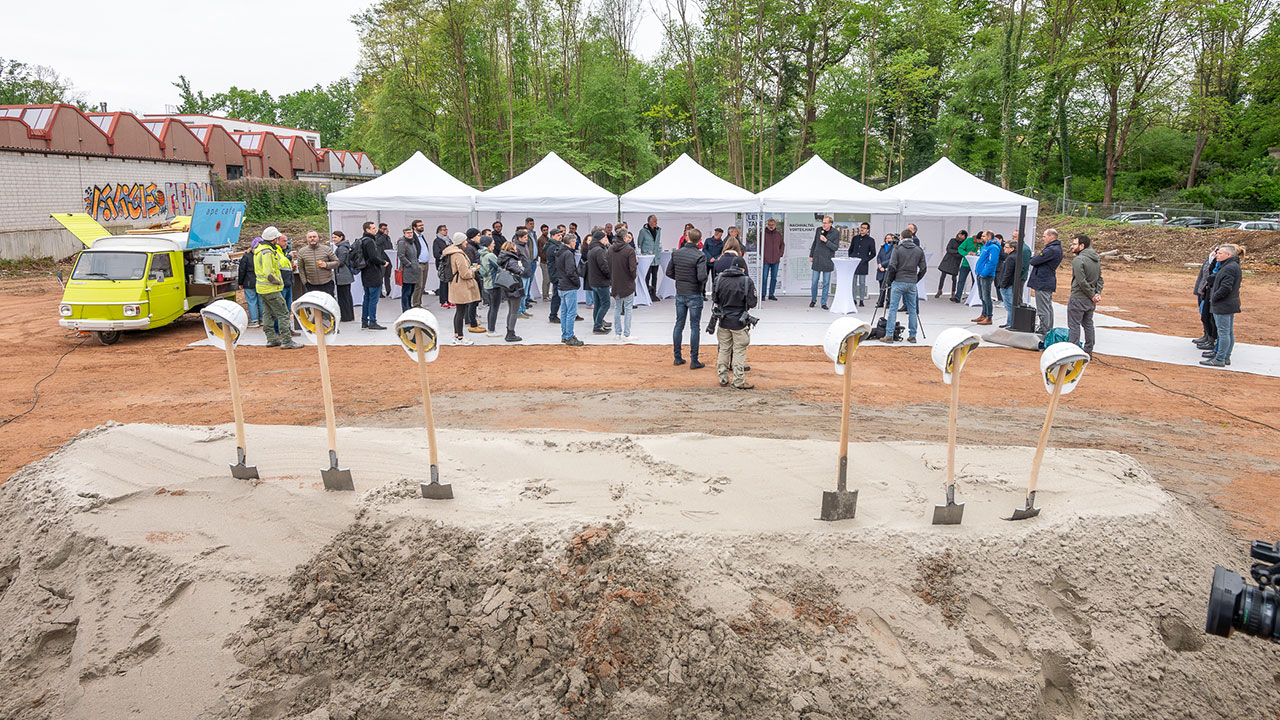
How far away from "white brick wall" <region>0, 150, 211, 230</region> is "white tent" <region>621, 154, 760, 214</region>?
64.5 feet

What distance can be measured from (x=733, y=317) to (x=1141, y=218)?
110ft

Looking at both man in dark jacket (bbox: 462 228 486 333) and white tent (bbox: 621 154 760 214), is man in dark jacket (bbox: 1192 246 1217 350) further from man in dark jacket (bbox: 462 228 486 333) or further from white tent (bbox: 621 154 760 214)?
man in dark jacket (bbox: 462 228 486 333)

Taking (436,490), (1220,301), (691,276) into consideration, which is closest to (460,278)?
(691,276)

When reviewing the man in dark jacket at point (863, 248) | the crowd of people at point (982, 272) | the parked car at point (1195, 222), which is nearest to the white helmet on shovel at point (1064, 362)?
the crowd of people at point (982, 272)

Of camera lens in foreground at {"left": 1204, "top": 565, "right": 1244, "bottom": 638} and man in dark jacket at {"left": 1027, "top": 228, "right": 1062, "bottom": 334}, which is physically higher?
man in dark jacket at {"left": 1027, "top": 228, "right": 1062, "bottom": 334}

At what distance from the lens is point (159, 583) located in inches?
170

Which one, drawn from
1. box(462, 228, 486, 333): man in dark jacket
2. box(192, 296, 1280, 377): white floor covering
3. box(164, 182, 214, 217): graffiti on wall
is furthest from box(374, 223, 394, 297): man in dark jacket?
box(164, 182, 214, 217): graffiti on wall

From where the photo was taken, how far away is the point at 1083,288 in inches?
434

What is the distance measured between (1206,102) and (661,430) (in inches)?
1711

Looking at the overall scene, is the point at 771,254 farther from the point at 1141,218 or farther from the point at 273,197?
the point at 273,197

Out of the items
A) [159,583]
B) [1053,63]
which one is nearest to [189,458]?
[159,583]

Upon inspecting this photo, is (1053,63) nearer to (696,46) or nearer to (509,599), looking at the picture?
(696,46)

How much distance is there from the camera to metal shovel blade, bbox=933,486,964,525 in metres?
4.80

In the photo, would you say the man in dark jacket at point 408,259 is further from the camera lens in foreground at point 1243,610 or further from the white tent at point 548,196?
the camera lens in foreground at point 1243,610
